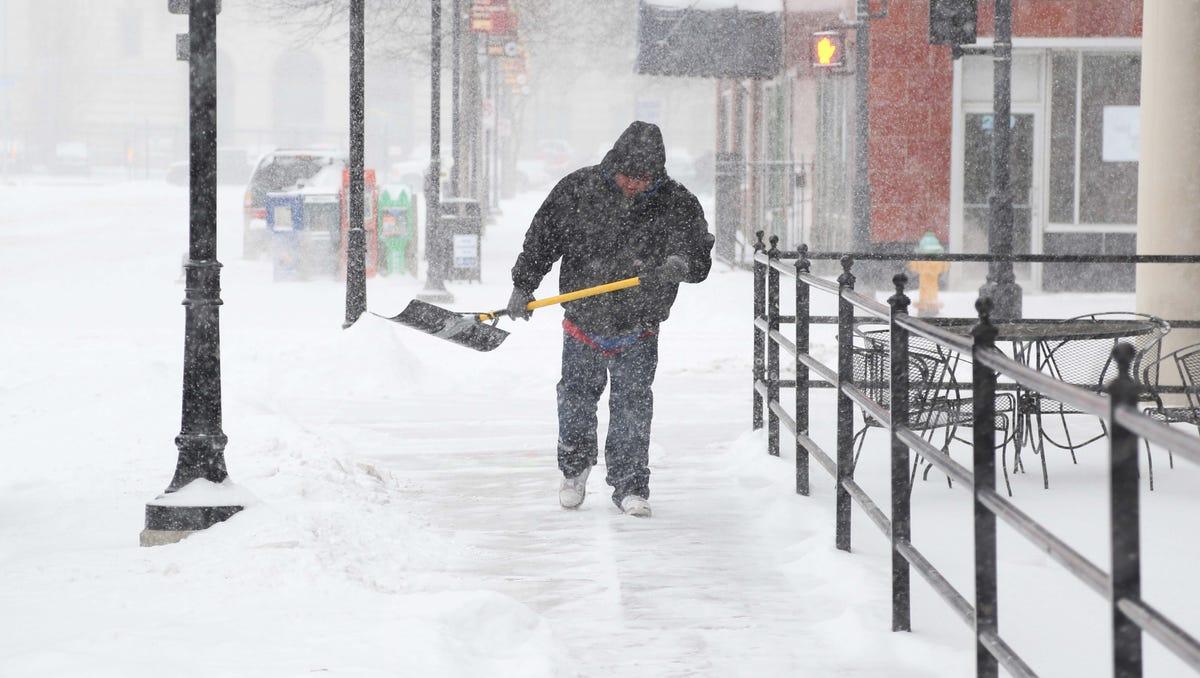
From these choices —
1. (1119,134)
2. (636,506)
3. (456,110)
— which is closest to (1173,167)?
(636,506)

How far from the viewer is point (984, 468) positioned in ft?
13.4

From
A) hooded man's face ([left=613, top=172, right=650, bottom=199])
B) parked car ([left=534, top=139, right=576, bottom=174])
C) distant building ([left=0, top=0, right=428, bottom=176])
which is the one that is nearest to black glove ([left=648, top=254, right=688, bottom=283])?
hooded man's face ([left=613, top=172, right=650, bottom=199])

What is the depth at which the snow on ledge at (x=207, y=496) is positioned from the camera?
251 inches

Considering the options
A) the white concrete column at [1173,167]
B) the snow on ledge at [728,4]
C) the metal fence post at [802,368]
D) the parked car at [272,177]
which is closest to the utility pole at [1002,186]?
the white concrete column at [1173,167]

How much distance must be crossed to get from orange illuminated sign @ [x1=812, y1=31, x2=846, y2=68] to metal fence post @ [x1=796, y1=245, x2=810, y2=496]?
34.7ft

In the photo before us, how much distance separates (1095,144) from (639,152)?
1508 cm

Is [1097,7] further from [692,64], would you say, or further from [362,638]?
[362,638]

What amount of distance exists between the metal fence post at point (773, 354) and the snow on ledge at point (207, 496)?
9.55 ft

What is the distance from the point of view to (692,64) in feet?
74.7

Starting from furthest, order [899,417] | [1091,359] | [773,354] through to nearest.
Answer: [1091,359], [773,354], [899,417]

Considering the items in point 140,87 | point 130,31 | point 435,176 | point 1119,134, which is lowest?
point 435,176

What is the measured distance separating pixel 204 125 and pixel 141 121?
205 feet

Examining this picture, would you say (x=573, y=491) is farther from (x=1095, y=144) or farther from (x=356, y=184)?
(x=1095, y=144)

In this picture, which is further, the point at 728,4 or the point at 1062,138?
the point at 728,4
